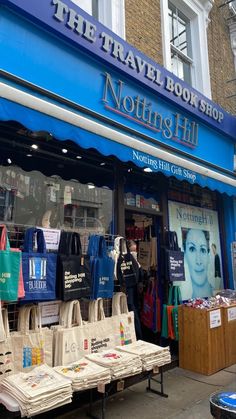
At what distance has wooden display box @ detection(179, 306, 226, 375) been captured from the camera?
17.6 ft

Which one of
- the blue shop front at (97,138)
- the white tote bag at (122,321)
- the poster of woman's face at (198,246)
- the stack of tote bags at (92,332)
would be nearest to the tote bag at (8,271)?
the blue shop front at (97,138)

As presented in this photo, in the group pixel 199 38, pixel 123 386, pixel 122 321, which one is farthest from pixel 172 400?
pixel 199 38

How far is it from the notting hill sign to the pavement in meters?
4.64

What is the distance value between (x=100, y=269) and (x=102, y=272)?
6 cm

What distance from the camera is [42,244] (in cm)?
397

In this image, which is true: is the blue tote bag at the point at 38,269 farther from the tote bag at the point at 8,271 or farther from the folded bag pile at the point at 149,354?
the folded bag pile at the point at 149,354

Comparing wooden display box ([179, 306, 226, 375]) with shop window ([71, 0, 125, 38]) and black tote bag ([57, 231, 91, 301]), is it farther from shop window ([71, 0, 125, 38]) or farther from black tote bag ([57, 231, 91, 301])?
shop window ([71, 0, 125, 38])

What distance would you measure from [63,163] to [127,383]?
126 inches

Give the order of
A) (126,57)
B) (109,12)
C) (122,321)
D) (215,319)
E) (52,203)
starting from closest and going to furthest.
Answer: (122,321)
(52,203)
(215,319)
(126,57)
(109,12)

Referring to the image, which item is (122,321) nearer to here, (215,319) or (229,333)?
(215,319)

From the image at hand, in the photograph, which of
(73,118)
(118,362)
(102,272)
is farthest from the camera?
(102,272)

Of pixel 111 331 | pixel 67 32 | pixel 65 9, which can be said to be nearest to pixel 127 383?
pixel 111 331

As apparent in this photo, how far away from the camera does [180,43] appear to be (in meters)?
8.63

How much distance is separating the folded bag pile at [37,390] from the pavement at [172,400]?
98cm
